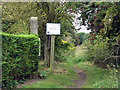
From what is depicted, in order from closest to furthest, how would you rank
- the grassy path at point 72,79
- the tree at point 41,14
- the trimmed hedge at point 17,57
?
the trimmed hedge at point 17,57 < the grassy path at point 72,79 < the tree at point 41,14

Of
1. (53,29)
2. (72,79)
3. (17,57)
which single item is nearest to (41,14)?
(53,29)

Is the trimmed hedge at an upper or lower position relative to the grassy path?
upper

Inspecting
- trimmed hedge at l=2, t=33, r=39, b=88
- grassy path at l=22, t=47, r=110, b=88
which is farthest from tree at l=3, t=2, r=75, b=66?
trimmed hedge at l=2, t=33, r=39, b=88

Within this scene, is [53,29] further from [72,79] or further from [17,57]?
[17,57]

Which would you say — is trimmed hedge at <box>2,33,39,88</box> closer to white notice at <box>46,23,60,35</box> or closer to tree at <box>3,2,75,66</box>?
white notice at <box>46,23,60,35</box>

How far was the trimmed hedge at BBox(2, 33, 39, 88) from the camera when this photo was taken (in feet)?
13.9

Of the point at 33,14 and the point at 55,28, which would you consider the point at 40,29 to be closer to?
the point at 33,14

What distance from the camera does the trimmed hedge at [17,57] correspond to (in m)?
4.25

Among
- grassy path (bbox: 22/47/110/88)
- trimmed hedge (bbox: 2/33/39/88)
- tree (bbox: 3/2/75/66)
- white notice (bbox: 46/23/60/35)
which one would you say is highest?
tree (bbox: 3/2/75/66)

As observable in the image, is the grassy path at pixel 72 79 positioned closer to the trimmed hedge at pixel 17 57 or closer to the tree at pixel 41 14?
the trimmed hedge at pixel 17 57

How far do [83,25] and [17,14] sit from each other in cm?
379

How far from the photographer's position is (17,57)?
4762mm

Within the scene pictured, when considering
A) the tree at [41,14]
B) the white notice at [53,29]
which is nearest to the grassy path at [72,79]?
the tree at [41,14]

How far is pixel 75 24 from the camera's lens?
28.5 feet
